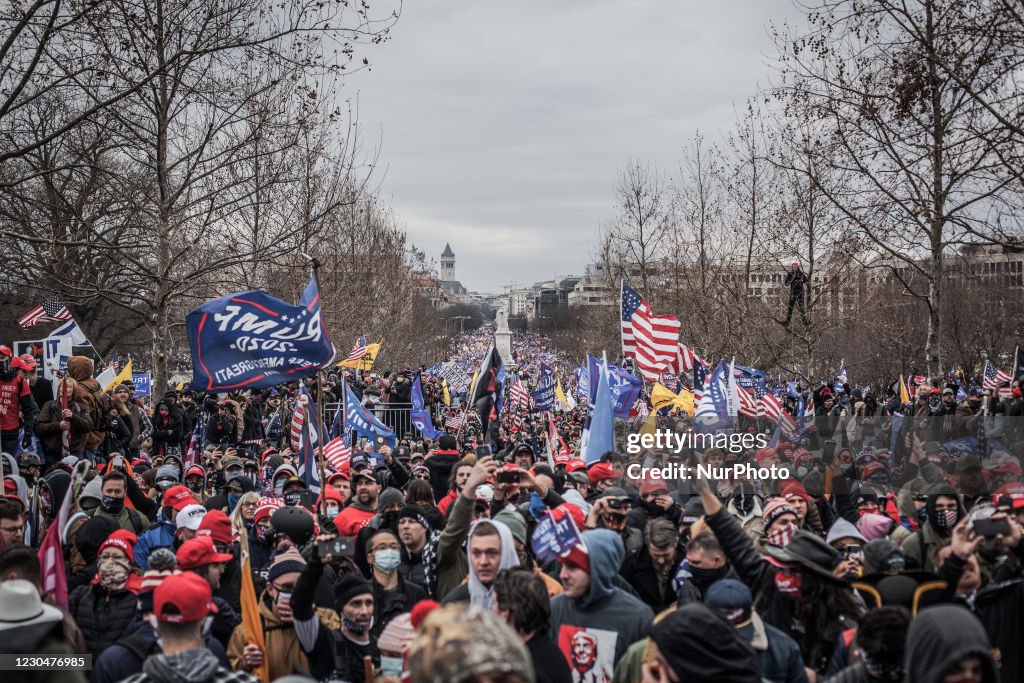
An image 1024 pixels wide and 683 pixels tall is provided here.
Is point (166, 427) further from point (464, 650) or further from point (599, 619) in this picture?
point (464, 650)

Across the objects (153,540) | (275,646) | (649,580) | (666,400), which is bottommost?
(275,646)

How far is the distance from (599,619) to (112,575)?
2982 mm

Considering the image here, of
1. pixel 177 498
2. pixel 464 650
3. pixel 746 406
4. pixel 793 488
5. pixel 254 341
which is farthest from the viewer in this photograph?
pixel 746 406

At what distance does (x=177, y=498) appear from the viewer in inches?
332

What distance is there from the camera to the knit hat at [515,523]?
6.39m

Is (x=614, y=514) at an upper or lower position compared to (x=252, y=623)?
upper

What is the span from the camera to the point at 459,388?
107 ft

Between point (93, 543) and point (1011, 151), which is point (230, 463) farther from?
point (1011, 151)

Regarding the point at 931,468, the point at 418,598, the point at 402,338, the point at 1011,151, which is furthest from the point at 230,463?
the point at 402,338

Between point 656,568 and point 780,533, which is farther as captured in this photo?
point 780,533

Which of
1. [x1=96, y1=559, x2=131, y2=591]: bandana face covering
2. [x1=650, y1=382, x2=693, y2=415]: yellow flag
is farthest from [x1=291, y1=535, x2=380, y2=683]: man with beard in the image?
[x1=650, y1=382, x2=693, y2=415]: yellow flag

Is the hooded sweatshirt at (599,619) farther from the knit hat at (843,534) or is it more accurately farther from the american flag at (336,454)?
the american flag at (336,454)

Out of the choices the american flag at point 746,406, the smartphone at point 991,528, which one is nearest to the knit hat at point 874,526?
the smartphone at point 991,528

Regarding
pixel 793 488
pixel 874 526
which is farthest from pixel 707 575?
pixel 793 488
